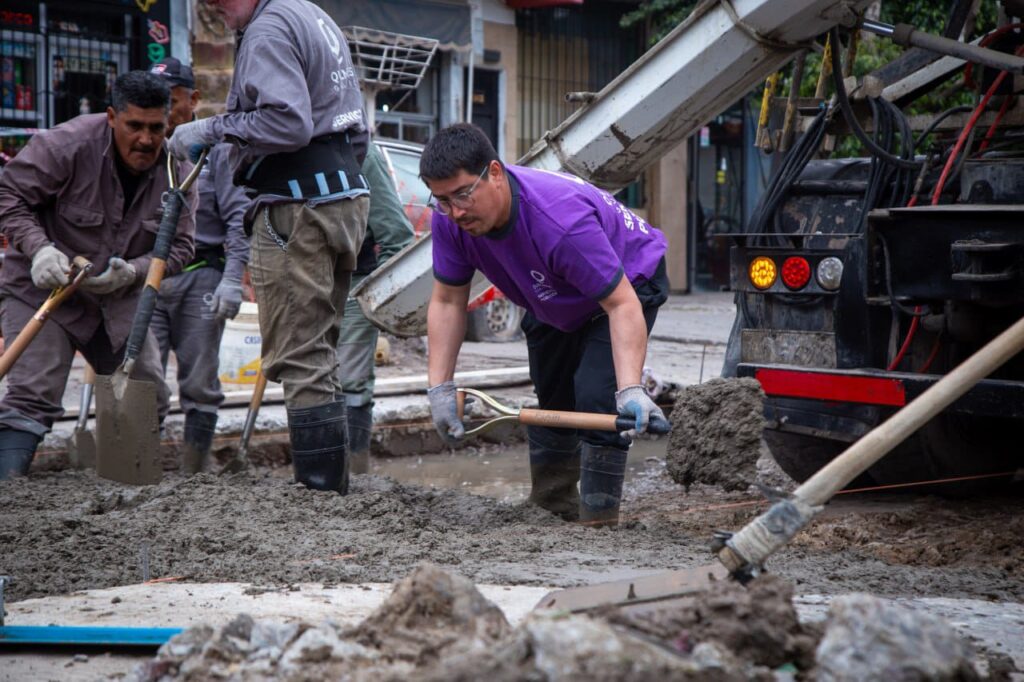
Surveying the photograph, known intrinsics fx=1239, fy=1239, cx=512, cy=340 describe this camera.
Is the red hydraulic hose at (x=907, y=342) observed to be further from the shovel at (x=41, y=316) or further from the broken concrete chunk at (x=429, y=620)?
the shovel at (x=41, y=316)

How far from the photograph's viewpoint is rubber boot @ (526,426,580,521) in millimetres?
4828

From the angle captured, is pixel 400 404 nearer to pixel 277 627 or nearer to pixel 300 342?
pixel 300 342

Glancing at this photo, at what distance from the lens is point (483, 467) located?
7.08 metres

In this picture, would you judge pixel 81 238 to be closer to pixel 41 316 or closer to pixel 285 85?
pixel 41 316

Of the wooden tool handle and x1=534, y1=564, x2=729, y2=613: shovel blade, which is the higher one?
the wooden tool handle

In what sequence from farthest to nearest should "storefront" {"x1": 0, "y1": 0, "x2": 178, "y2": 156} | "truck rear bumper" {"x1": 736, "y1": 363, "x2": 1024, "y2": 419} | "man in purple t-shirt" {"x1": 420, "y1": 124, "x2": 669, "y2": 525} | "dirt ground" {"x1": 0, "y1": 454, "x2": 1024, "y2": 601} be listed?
"storefront" {"x1": 0, "y1": 0, "x2": 178, "y2": 156} → "truck rear bumper" {"x1": 736, "y1": 363, "x2": 1024, "y2": 419} → "man in purple t-shirt" {"x1": 420, "y1": 124, "x2": 669, "y2": 525} → "dirt ground" {"x1": 0, "y1": 454, "x2": 1024, "y2": 601}

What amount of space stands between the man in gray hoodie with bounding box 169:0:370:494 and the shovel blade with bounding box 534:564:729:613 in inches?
76.4

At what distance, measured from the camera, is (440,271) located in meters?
4.32

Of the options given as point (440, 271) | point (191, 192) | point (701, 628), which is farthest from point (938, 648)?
point (191, 192)

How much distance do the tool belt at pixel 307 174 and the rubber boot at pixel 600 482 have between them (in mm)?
1337

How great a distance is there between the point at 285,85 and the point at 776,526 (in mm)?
2515

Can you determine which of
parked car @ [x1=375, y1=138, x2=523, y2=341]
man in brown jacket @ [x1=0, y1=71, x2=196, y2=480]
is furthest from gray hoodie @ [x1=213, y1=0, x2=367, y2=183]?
parked car @ [x1=375, y1=138, x2=523, y2=341]

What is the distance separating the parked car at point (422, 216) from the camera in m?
10.2

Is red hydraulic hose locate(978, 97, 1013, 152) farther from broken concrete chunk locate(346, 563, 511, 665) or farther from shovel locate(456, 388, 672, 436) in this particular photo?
broken concrete chunk locate(346, 563, 511, 665)
